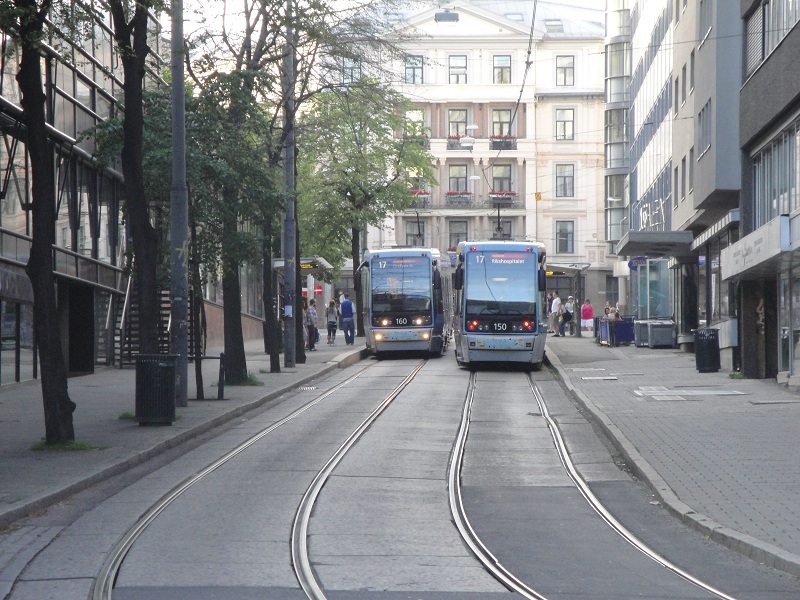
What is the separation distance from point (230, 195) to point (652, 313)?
85.1ft

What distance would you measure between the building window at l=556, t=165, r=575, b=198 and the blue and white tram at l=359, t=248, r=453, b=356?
A: 40113mm

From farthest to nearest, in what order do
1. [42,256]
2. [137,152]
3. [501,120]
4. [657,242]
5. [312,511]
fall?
[501,120]
[657,242]
[137,152]
[42,256]
[312,511]

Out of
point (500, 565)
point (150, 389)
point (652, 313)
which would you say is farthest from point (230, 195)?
point (652, 313)

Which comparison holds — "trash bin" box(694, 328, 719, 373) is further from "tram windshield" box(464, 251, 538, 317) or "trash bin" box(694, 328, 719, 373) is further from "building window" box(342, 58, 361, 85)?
"building window" box(342, 58, 361, 85)

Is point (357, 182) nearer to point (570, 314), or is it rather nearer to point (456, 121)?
point (570, 314)

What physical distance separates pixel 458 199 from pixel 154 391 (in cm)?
5883

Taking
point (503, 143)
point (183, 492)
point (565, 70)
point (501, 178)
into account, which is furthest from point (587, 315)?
point (183, 492)

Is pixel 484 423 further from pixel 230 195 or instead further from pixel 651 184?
pixel 651 184

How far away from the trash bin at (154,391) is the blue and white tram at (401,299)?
1895 cm

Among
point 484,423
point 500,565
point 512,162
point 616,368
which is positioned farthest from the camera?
point 512,162

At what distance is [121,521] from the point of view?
998 cm

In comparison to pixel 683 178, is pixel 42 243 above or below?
below

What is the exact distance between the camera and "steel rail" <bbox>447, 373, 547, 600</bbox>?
7.57 meters

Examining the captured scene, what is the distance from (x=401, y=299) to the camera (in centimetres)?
3569
